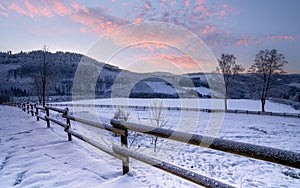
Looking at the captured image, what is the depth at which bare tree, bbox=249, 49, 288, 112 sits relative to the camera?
3209 cm

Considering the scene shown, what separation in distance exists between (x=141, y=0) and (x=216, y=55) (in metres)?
31.1

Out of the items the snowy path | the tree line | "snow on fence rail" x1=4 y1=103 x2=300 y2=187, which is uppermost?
the tree line

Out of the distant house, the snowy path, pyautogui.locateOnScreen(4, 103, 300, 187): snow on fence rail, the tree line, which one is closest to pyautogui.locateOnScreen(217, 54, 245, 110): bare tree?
the tree line

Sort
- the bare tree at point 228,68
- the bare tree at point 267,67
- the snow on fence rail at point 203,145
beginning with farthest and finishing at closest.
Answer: the bare tree at point 228,68 < the bare tree at point 267,67 < the snow on fence rail at point 203,145

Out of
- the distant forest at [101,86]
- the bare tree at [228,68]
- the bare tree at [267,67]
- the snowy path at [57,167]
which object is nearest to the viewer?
the snowy path at [57,167]

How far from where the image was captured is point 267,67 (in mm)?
33000

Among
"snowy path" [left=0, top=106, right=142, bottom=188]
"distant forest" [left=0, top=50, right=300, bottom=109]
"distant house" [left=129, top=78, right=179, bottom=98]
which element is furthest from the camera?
"distant house" [left=129, top=78, right=179, bottom=98]

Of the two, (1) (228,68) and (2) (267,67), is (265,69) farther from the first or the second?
(1) (228,68)

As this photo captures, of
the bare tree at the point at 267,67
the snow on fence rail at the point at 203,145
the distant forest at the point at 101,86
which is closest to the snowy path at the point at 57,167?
the snow on fence rail at the point at 203,145

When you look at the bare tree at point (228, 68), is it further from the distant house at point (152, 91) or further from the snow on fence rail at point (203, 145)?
the distant house at point (152, 91)

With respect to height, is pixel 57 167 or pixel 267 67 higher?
pixel 267 67

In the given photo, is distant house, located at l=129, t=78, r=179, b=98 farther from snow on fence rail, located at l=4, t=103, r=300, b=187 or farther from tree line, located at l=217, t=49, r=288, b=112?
snow on fence rail, located at l=4, t=103, r=300, b=187

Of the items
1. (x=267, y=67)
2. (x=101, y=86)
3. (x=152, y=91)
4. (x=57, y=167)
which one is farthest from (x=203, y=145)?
(x=101, y=86)

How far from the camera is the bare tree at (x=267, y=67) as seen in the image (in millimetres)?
32094
